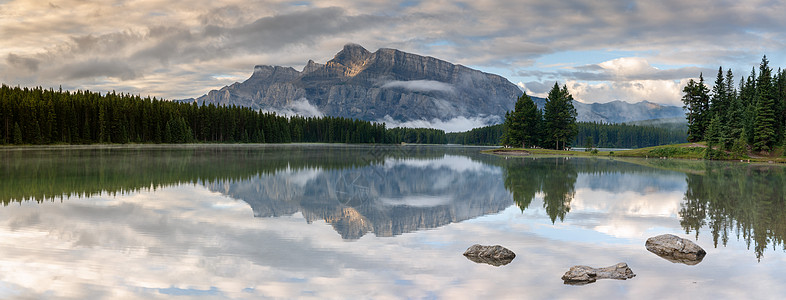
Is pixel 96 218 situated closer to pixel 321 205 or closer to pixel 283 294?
pixel 321 205

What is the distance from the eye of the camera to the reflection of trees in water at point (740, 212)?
1681 centimetres

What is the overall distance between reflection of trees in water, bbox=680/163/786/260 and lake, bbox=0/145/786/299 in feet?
0.33

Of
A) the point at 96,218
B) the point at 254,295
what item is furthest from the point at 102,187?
the point at 254,295

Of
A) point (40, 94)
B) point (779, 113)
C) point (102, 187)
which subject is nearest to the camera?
point (102, 187)

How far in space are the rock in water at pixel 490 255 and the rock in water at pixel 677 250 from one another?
14.8 feet

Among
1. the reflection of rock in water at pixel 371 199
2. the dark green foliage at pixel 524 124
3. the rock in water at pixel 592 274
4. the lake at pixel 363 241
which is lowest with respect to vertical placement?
the reflection of rock in water at pixel 371 199

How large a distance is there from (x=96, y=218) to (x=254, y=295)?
11786 millimetres

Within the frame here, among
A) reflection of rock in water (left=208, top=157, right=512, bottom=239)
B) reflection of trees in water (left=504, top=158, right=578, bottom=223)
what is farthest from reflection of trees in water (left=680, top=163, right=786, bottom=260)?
reflection of rock in water (left=208, top=157, right=512, bottom=239)

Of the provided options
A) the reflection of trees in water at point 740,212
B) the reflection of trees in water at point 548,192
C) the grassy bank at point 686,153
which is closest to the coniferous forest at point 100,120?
the grassy bank at point 686,153

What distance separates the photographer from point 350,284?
11.0 metres

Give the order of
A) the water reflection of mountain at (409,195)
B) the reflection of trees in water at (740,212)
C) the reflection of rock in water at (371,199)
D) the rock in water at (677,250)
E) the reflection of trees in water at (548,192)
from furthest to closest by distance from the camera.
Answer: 1. the reflection of trees in water at (548,192)
2. the reflection of rock in water at (371,199)
3. the water reflection of mountain at (409,195)
4. the reflection of trees in water at (740,212)
5. the rock in water at (677,250)

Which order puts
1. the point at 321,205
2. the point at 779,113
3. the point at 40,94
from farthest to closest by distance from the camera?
the point at 40,94 < the point at 779,113 < the point at 321,205

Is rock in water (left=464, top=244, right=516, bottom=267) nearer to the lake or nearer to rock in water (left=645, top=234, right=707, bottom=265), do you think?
the lake

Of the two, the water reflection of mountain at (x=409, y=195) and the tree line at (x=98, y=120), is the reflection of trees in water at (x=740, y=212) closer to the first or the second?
the water reflection of mountain at (x=409, y=195)
